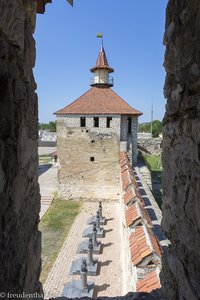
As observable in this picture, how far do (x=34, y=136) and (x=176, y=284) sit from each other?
64.8 inches

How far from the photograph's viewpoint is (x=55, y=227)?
14172 millimetres

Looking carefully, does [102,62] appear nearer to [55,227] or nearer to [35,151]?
[55,227]

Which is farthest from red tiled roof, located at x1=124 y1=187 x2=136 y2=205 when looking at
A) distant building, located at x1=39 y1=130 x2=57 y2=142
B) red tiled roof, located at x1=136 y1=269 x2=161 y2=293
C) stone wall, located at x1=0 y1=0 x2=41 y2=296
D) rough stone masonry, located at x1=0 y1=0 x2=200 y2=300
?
distant building, located at x1=39 y1=130 x2=57 y2=142

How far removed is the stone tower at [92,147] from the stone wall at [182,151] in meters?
16.2

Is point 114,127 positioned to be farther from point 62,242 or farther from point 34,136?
point 34,136

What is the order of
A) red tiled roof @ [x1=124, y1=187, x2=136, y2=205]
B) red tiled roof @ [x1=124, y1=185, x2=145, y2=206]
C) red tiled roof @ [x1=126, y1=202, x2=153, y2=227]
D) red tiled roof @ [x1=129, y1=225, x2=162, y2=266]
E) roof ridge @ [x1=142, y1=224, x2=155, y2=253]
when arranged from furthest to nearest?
red tiled roof @ [x1=124, y1=187, x2=136, y2=205] < red tiled roof @ [x1=124, y1=185, x2=145, y2=206] < red tiled roof @ [x1=126, y1=202, x2=153, y2=227] < roof ridge @ [x1=142, y1=224, x2=155, y2=253] < red tiled roof @ [x1=129, y1=225, x2=162, y2=266]

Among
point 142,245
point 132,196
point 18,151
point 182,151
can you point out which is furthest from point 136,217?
point 18,151

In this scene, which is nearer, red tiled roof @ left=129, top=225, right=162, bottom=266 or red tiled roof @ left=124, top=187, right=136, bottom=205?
red tiled roof @ left=129, top=225, right=162, bottom=266

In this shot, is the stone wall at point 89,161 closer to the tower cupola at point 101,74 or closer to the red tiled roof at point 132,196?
the tower cupola at point 101,74

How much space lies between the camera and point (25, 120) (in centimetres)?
217

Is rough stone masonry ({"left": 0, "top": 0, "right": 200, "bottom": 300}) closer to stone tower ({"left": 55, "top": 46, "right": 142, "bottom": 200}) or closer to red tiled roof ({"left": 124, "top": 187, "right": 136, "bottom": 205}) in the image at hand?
red tiled roof ({"left": 124, "top": 187, "right": 136, "bottom": 205})

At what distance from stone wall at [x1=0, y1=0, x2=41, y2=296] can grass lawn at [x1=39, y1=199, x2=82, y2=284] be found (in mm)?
7901

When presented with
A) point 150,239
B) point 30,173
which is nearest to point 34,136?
point 30,173

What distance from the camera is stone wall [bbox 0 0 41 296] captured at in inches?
67.4
